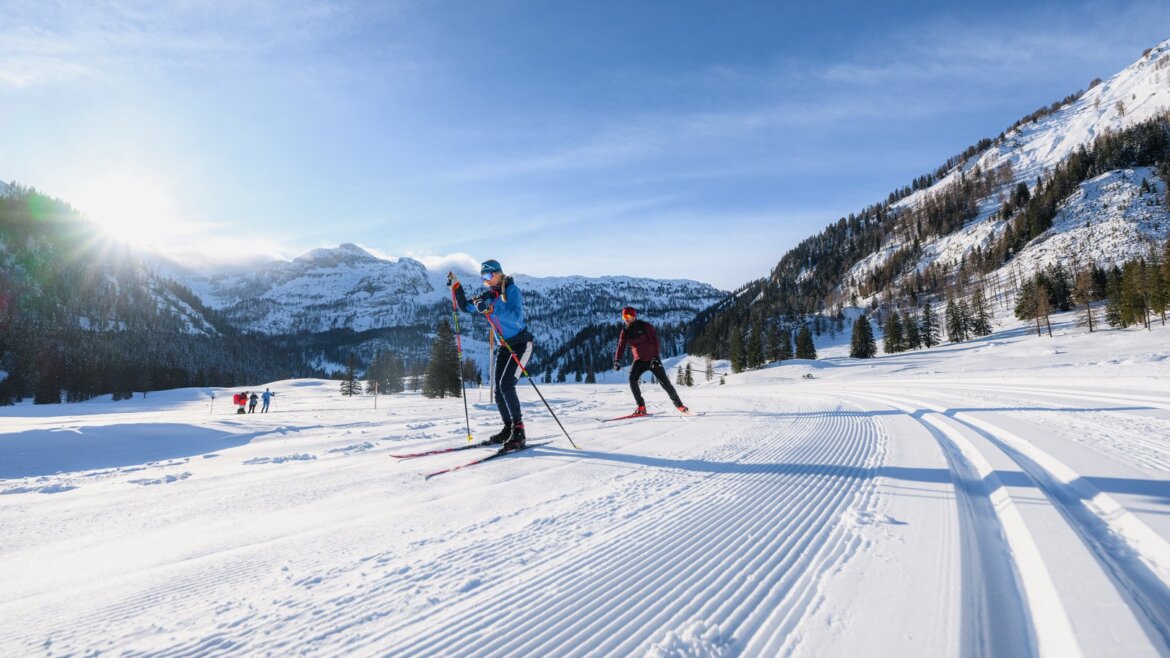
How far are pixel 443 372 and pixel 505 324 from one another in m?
40.6

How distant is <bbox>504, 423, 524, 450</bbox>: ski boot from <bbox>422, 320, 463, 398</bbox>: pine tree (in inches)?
1557

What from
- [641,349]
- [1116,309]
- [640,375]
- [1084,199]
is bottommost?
[640,375]

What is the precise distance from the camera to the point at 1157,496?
2.73 m

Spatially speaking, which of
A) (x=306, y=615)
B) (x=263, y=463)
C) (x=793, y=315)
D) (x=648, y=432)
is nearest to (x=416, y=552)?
(x=306, y=615)

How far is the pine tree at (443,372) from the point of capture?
4431cm

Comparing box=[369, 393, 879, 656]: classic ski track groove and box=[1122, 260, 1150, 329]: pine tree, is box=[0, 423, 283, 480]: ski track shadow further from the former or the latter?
box=[1122, 260, 1150, 329]: pine tree

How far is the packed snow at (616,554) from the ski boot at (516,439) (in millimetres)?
675

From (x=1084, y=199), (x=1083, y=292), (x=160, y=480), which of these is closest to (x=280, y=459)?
(x=160, y=480)

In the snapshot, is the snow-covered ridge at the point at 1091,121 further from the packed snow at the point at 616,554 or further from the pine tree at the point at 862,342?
the packed snow at the point at 616,554

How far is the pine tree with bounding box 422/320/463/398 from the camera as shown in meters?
44.3

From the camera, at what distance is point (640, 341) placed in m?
10.2

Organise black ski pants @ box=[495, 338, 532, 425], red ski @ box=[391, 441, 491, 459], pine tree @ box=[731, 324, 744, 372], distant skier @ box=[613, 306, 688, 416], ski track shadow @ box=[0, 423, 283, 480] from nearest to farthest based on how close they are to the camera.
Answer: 1. red ski @ box=[391, 441, 491, 459]
2. ski track shadow @ box=[0, 423, 283, 480]
3. black ski pants @ box=[495, 338, 532, 425]
4. distant skier @ box=[613, 306, 688, 416]
5. pine tree @ box=[731, 324, 744, 372]

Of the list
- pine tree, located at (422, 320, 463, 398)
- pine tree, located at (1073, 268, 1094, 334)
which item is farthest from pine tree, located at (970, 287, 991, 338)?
pine tree, located at (422, 320, 463, 398)

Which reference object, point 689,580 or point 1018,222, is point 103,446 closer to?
point 689,580
